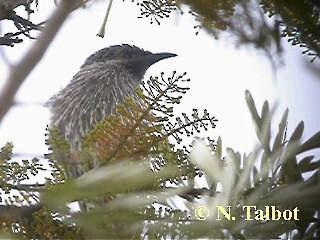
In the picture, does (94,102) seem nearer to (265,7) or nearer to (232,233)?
(265,7)

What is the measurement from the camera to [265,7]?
872 millimetres

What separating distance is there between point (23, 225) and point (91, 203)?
0.23 meters

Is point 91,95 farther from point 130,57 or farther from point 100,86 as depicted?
point 130,57

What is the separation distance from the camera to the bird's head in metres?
2.63

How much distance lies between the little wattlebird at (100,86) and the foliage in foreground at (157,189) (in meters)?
0.90

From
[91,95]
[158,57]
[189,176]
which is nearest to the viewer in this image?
[189,176]

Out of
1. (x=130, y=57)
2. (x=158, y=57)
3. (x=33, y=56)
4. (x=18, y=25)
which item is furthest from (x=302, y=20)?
(x=130, y=57)

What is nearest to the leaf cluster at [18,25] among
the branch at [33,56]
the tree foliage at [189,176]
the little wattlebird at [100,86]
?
the little wattlebird at [100,86]

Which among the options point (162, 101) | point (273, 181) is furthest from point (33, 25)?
point (273, 181)

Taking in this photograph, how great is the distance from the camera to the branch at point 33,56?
1.39 ft
